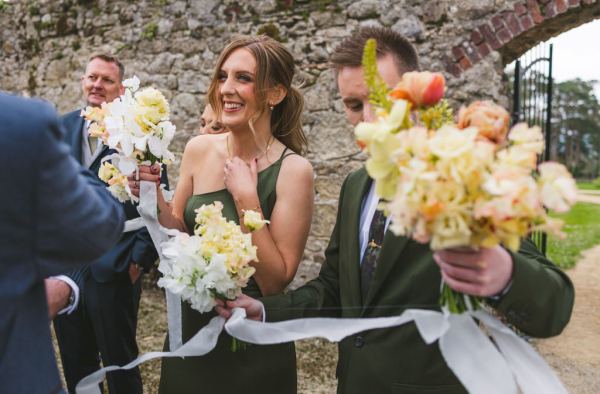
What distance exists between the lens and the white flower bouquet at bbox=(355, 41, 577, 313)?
959 mm

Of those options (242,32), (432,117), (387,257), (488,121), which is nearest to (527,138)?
(488,121)

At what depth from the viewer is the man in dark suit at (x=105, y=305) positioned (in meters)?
3.18

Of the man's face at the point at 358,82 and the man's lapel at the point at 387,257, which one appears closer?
the man's lapel at the point at 387,257

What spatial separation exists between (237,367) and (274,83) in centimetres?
128

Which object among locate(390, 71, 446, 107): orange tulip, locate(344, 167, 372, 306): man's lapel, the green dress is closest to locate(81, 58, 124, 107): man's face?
the green dress

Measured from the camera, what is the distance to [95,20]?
659cm

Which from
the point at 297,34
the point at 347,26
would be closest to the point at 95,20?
the point at 297,34

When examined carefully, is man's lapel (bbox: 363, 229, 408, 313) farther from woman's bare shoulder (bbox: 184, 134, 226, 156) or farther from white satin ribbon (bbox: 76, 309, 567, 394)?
woman's bare shoulder (bbox: 184, 134, 226, 156)

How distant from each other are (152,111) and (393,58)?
38.3 inches

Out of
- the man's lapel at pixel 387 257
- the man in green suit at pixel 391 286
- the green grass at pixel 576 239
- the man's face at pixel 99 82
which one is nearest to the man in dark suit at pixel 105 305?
the man's face at pixel 99 82

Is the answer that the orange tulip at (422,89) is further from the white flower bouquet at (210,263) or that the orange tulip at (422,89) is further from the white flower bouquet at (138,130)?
the white flower bouquet at (138,130)

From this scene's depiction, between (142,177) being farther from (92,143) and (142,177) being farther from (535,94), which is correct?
(535,94)

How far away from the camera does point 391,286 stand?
160 cm

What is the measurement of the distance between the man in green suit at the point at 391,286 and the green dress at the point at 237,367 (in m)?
0.38
